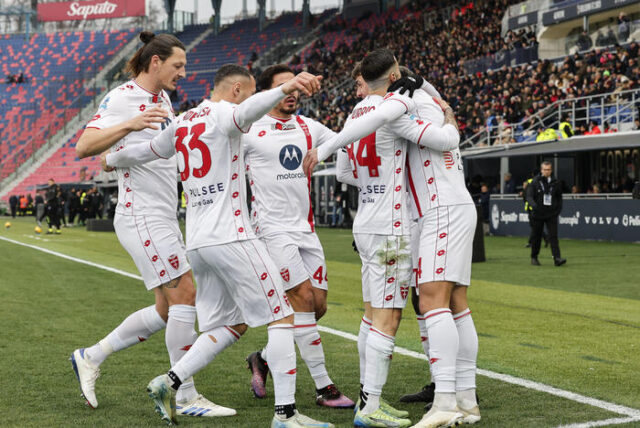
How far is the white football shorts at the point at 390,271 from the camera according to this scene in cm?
524

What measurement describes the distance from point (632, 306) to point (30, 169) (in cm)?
5146

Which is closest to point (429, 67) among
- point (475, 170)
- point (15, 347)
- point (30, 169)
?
point (475, 170)

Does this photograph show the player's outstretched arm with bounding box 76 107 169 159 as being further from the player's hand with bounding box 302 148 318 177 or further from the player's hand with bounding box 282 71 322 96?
the player's hand with bounding box 282 71 322 96

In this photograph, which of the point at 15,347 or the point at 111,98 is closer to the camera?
the point at 111,98

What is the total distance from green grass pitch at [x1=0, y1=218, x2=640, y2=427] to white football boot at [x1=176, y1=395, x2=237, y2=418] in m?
0.09

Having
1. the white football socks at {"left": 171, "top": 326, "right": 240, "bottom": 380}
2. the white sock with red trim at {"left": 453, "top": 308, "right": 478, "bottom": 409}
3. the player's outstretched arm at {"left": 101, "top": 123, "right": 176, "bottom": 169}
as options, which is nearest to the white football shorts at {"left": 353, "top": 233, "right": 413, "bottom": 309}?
the white sock with red trim at {"left": 453, "top": 308, "right": 478, "bottom": 409}

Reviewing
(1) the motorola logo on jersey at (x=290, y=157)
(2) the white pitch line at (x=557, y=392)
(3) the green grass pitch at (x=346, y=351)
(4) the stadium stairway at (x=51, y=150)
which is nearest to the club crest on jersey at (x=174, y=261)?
(3) the green grass pitch at (x=346, y=351)

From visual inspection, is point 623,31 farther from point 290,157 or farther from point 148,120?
point 148,120

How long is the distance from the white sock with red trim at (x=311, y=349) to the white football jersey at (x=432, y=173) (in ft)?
3.90

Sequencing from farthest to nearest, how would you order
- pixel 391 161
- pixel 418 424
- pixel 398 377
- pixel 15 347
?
1. pixel 15 347
2. pixel 398 377
3. pixel 391 161
4. pixel 418 424

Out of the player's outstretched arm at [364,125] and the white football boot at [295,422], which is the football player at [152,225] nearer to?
the white football boot at [295,422]

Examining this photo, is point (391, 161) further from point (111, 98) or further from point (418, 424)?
point (111, 98)

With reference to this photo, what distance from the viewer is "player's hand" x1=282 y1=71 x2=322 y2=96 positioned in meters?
4.56

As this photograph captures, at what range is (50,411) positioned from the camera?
5.55m
